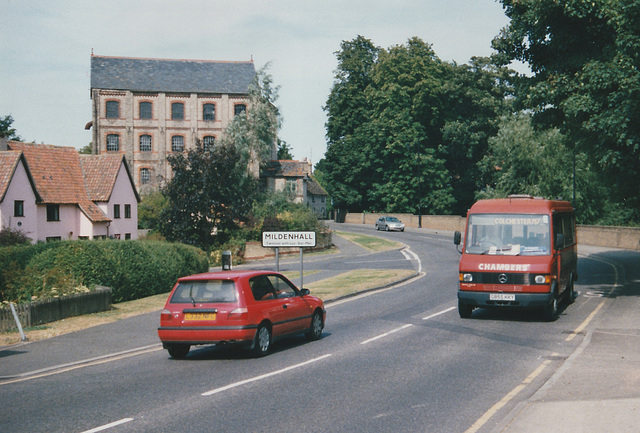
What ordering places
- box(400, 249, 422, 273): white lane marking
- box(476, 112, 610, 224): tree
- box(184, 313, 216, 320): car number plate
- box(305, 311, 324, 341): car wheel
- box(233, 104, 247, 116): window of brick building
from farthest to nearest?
box(233, 104, 247, 116): window of brick building
box(476, 112, 610, 224): tree
box(400, 249, 422, 273): white lane marking
box(305, 311, 324, 341): car wheel
box(184, 313, 216, 320): car number plate

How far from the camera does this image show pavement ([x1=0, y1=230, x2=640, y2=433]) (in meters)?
7.59

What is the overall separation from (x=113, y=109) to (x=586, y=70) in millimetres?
59162

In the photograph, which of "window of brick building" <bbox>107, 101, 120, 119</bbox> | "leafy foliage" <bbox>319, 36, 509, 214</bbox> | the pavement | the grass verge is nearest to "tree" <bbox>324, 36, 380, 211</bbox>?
"leafy foliage" <bbox>319, 36, 509, 214</bbox>

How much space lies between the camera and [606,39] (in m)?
23.3

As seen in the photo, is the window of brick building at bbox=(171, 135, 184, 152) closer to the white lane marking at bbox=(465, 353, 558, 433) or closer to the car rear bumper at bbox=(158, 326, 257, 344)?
the car rear bumper at bbox=(158, 326, 257, 344)

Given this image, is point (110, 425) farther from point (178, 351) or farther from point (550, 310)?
point (550, 310)

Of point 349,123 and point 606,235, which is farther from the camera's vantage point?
point 349,123

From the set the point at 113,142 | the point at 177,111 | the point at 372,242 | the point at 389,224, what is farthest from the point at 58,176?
the point at 389,224

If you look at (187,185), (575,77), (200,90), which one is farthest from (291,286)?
(200,90)

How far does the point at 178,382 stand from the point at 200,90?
217 feet

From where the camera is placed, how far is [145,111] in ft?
239

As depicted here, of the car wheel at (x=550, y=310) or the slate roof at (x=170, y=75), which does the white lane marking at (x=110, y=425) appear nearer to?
the car wheel at (x=550, y=310)

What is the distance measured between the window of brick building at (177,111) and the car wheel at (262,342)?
209 ft

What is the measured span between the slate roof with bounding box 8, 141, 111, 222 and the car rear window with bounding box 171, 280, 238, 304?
1532 inches
